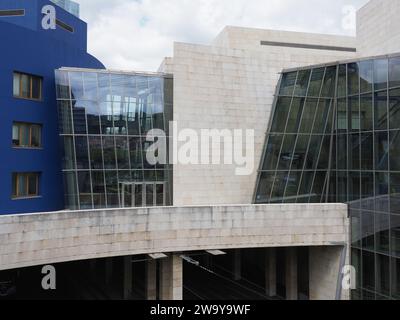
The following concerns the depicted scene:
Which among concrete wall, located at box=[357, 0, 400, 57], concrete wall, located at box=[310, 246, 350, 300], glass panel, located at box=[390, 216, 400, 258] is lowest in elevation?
concrete wall, located at box=[310, 246, 350, 300]

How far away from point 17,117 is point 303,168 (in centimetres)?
1984

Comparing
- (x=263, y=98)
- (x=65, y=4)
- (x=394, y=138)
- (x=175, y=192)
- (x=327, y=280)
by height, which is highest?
(x=65, y=4)

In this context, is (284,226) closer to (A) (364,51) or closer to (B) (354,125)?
(B) (354,125)

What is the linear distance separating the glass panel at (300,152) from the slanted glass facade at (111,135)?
8920mm

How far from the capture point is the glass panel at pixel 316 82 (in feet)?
91.9

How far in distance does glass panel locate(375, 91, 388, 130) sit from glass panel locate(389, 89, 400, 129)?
1.03ft

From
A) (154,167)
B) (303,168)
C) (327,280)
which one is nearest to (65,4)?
(154,167)

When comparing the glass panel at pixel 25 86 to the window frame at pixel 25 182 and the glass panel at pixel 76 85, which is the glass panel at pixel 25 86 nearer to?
the glass panel at pixel 76 85

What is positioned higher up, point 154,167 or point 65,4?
point 65,4

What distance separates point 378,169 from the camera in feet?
78.4

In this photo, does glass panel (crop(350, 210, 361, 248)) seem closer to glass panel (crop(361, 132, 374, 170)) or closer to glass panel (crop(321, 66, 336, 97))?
glass panel (crop(361, 132, 374, 170))

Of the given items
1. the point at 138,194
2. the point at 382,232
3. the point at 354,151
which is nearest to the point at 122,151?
the point at 138,194

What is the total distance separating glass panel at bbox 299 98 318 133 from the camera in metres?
28.4

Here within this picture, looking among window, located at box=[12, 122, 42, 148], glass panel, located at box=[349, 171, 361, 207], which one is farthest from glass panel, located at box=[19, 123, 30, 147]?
glass panel, located at box=[349, 171, 361, 207]
